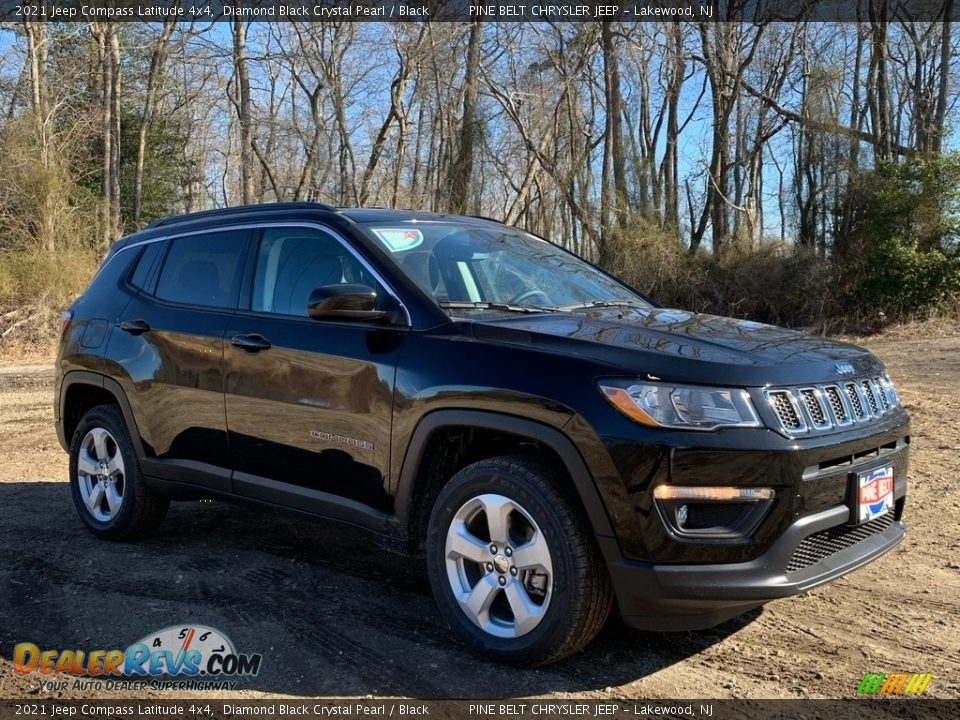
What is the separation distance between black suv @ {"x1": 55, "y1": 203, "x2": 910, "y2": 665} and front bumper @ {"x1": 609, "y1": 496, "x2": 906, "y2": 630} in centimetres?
1

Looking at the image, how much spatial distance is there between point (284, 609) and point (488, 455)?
50.4 inches

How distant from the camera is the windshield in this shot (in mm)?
4078

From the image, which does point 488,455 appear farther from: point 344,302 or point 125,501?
point 125,501

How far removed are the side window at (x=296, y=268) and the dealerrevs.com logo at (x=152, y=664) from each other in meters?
1.57

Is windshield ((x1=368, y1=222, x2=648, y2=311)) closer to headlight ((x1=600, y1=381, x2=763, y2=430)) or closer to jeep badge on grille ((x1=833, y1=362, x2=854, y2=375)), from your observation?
headlight ((x1=600, y1=381, x2=763, y2=430))

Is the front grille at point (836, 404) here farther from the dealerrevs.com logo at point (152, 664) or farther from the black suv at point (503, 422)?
the dealerrevs.com logo at point (152, 664)

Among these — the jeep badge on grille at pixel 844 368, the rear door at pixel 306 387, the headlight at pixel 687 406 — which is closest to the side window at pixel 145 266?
the rear door at pixel 306 387

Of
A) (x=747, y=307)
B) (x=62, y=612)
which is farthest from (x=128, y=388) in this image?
(x=747, y=307)

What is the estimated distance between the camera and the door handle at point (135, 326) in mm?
4996

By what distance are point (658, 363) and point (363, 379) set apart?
1340mm

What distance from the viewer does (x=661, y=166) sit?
26.7 metres

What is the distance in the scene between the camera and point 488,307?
3994mm

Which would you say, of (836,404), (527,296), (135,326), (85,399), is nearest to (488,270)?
(527,296)

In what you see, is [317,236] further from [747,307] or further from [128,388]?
[747,307]
